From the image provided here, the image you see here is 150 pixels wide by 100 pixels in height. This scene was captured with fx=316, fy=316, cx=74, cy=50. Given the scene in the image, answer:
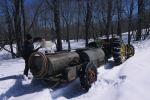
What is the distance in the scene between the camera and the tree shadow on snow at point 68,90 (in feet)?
35.3

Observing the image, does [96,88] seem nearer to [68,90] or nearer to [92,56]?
[68,90]

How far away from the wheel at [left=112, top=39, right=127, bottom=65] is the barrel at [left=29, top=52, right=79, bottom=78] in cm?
410

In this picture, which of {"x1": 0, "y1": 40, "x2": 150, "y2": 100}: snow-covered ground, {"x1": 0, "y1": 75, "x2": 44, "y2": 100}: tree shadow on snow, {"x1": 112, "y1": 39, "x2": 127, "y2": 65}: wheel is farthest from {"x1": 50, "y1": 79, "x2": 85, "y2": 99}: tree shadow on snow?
{"x1": 112, "y1": 39, "x2": 127, "y2": 65}: wheel

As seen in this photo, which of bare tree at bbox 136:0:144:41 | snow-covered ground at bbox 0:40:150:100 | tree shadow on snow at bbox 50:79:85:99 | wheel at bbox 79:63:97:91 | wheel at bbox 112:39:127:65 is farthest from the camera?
bare tree at bbox 136:0:144:41

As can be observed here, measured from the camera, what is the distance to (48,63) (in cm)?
1074

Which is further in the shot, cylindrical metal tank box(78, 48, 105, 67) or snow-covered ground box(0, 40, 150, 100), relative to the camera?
cylindrical metal tank box(78, 48, 105, 67)

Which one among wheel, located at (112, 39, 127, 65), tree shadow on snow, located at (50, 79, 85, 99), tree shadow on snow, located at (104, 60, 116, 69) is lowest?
tree shadow on snow, located at (50, 79, 85, 99)

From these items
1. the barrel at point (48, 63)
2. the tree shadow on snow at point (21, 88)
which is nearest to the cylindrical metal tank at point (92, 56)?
the barrel at point (48, 63)

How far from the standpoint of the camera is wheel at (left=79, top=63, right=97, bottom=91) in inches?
438

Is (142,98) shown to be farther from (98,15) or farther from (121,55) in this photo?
(98,15)

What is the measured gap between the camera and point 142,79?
1173cm

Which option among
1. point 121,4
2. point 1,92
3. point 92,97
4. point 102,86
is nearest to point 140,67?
point 102,86

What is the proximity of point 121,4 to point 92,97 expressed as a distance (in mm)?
30796

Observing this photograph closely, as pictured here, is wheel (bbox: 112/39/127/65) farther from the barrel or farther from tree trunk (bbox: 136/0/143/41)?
tree trunk (bbox: 136/0/143/41)
